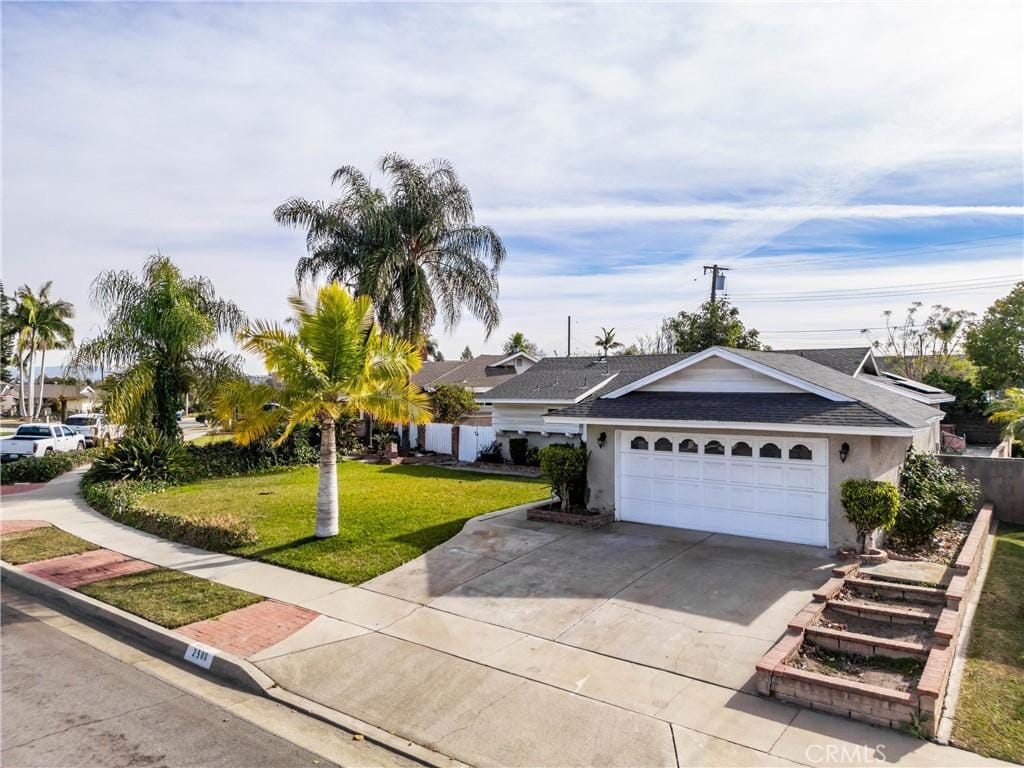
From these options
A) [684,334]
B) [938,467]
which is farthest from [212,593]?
[684,334]

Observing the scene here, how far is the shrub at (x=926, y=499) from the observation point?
11.9 metres

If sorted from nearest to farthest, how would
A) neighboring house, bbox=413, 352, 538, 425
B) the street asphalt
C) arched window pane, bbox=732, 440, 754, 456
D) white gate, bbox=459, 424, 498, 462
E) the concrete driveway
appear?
the street asphalt → the concrete driveway → arched window pane, bbox=732, 440, 754, 456 → white gate, bbox=459, 424, 498, 462 → neighboring house, bbox=413, 352, 538, 425

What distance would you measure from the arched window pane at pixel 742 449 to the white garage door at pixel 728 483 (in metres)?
0.02

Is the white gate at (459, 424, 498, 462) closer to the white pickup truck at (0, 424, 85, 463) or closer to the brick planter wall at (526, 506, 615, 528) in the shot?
the brick planter wall at (526, 506, 615, 528)

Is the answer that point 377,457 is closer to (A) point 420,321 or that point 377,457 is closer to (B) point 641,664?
(A) point 420,321

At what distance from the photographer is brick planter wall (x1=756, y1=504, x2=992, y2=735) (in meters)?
5.89

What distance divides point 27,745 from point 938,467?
1576cm

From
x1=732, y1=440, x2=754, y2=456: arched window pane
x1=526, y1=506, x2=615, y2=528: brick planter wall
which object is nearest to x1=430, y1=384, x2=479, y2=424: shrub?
x1=526, y1=506, x2=615, y2=528: brick planter wall

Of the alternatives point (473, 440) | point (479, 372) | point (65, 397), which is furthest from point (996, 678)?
point (65, 397)

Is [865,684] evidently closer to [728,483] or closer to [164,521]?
[728,483]

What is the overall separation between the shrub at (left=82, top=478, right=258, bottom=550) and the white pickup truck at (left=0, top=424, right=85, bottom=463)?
975cm

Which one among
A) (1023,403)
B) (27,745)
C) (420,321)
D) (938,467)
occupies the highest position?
(420,321)

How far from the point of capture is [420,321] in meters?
26.1

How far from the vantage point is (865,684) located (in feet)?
20.9
